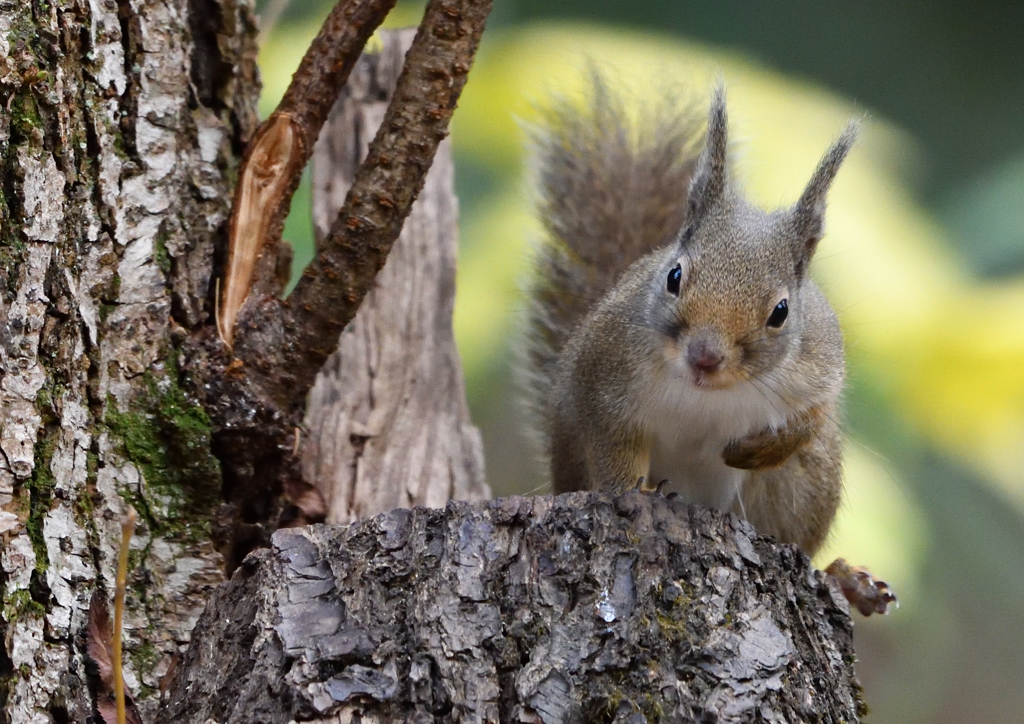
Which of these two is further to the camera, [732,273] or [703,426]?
[703,426]

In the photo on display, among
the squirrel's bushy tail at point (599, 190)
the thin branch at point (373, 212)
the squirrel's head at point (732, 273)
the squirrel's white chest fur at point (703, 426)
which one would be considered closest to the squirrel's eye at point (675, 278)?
the squirrel's head at point (732, 273)

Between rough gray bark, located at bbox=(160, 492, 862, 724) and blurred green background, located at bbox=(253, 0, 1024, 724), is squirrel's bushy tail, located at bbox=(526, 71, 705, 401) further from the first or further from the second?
rough gray bark, located at bbox=(160, 492, 862, 724)

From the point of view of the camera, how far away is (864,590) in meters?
2.22

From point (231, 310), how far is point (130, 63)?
0.44m

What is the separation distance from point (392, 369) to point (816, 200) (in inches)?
39.8

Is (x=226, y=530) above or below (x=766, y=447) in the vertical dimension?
below

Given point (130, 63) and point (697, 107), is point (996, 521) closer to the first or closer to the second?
point (697, 107)

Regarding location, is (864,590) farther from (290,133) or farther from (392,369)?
(290,133)

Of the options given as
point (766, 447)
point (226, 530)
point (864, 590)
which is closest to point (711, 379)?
point (766, 447)

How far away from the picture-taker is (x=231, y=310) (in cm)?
192

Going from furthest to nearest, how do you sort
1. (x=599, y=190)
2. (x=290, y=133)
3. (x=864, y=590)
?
(x=599, y=190)
(x=864, y=590)
(x=290, y=133)

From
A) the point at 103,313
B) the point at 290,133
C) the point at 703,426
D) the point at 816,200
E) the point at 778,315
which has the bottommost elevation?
the point at 103,313

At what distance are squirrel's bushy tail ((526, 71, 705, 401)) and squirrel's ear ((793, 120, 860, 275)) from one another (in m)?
0.62

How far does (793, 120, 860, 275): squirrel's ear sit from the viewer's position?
1.94 meters
